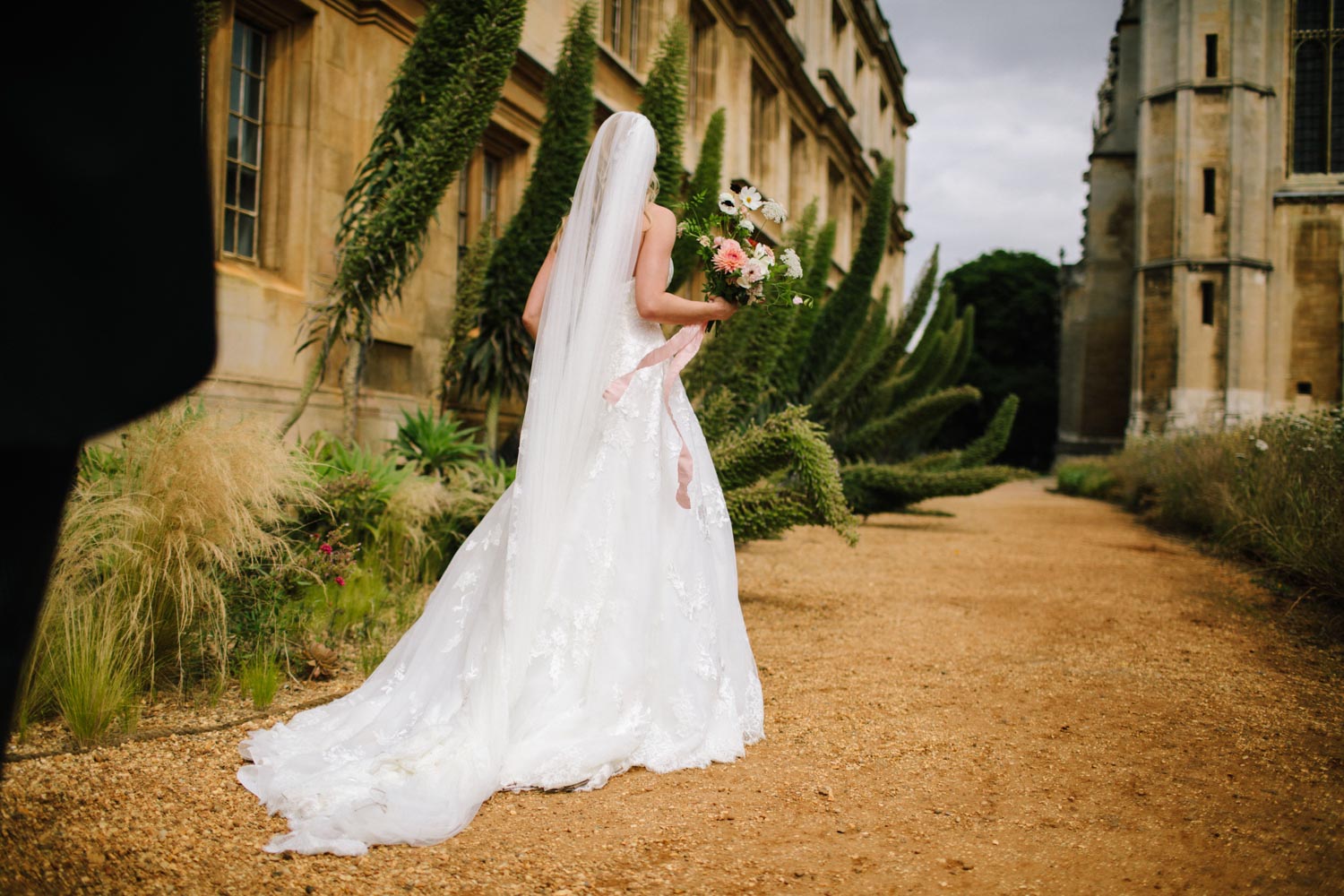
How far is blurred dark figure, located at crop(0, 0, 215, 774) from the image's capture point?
0.90m

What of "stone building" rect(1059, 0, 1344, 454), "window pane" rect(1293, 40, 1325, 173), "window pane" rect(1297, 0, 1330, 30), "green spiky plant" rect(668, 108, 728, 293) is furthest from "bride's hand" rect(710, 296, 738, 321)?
"window pane" rect(1297, 0, 1330, 30)

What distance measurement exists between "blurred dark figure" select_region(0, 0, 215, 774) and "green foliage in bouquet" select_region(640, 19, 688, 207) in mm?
7780

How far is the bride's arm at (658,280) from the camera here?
11.4ft

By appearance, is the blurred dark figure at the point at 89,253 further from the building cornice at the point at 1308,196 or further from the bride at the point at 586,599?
the building cornice at the point at 1308,196

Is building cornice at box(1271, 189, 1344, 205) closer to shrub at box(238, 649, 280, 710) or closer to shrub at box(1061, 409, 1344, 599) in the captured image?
shrub at box(1061, 409, 1344, 599)

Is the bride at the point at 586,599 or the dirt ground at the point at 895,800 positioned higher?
the bride at the point at 586,599

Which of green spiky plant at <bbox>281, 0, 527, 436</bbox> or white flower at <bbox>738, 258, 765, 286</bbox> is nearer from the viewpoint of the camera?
white flower at <bbox>738, 258, 765, 286</bbox>

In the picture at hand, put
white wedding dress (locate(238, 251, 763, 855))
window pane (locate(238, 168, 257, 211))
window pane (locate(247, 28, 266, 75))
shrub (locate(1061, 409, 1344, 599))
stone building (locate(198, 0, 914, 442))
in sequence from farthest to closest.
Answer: window pane (locate(247, 28, 266, 75))
window pane (locate(238, 168, 257, 211))
stone building (locate(198, 0, 914, 442))
shrub (locate(1061, 409, 1344, 599))
white wedding dress (locate(238, 251, 763, 855))

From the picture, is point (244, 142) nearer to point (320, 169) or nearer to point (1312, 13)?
point (320, 169)

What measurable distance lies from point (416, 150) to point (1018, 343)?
46.9 meters

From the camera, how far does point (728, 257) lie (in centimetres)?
371

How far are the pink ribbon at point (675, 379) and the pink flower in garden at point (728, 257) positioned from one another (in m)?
0.24

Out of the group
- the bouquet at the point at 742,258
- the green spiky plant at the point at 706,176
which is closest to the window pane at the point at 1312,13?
the green spiky plant at the point at 706,176

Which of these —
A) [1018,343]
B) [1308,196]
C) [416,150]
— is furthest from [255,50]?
[1018,343]
